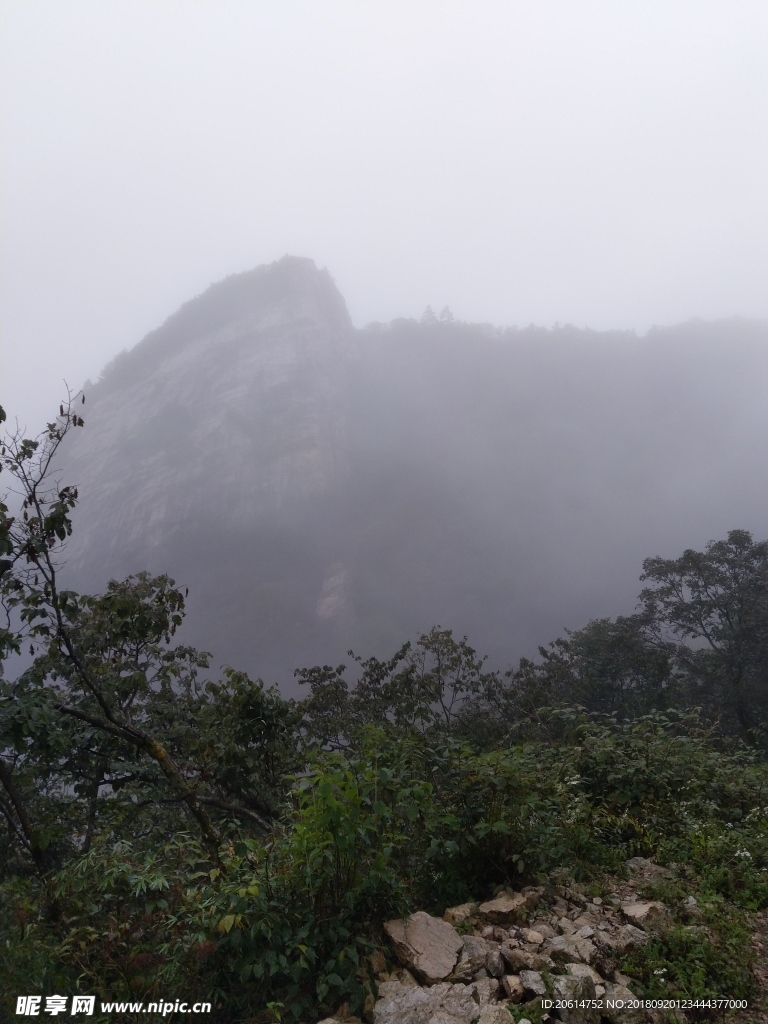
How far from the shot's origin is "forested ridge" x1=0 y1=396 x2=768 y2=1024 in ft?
10.2

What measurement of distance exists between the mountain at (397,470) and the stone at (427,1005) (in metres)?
53.7

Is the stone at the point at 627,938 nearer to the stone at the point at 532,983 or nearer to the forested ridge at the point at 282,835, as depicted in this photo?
the forested ridge at the point at 282,835

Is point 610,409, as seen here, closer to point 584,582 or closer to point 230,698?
point 584,582

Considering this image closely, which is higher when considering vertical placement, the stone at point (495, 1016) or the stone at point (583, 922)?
the stone at point (583, 922)

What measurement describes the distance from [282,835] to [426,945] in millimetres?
1270

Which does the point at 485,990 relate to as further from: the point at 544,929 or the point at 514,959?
the point at 544,929

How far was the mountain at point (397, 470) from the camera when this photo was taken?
64.9 m

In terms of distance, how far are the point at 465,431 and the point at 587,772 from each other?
84.5m

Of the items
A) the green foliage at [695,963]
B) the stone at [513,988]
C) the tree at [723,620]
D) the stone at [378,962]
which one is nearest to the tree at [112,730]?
the stone at [378,962]

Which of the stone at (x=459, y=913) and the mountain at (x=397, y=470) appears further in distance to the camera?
the mountain at (x=397, y=470)

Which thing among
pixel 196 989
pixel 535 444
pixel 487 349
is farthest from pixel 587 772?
pixel 487 349

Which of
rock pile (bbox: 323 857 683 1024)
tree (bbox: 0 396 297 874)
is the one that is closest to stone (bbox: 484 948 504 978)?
rock pile (bbox: 323 857 683 1024)

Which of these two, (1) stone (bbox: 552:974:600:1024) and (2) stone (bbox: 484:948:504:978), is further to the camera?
(2) stone (bbox: 484:948:504:978)

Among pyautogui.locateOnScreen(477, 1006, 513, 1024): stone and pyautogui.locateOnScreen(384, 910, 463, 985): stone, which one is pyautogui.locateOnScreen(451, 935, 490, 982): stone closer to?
pyautogui.locateOnScreen(384, 910, 463, 985): stone
